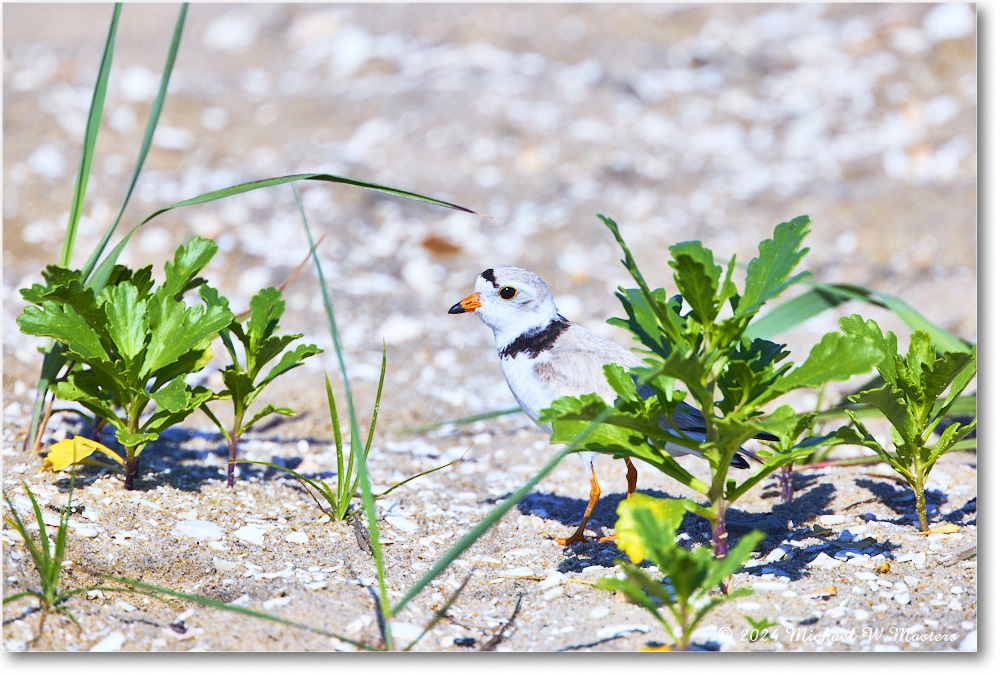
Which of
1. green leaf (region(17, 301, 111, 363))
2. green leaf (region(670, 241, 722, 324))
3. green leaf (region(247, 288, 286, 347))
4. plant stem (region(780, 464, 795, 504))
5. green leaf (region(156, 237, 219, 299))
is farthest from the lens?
plant stem (region(780, 464, 795, 504))

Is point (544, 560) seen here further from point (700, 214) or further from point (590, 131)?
point (590, 131)

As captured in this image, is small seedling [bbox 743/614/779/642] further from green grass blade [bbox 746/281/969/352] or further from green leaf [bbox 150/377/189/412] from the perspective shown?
green leaf [bbox 150/377/189/412]

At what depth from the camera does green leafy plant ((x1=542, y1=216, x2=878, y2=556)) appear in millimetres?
2113

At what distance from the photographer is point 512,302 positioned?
121 inches

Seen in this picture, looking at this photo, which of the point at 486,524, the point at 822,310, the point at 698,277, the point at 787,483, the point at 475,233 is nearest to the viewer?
the point at 486,524

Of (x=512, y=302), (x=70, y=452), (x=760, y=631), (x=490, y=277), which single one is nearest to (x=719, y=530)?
(x=760, y=631)

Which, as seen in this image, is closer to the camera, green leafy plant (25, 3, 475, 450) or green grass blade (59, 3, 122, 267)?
green leafy plant (25, 3, 475, 450)

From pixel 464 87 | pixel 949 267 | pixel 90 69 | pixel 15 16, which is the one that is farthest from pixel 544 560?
pixel 15 16

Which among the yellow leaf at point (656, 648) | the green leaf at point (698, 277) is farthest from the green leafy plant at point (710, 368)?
the yellow leaf at point (656, 648)

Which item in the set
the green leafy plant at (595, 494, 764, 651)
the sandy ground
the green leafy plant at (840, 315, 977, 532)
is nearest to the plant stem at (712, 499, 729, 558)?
the sandy ground

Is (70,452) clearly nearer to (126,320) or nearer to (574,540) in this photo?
(126,320)

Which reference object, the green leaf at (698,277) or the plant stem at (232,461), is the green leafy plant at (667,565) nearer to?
the green leaf at (698,277)

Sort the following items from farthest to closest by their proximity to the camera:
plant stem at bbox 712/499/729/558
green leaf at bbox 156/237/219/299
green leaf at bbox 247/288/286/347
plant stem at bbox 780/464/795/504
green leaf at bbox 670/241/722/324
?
plant stem at bbox 780/464/795/504 → green leaf at bbox 247/288/286/347 → green leaf at bbox 156/237/219/299 → plant stem at bbox 712/499/729/558 → green leaf at bbox 670/241/722/324

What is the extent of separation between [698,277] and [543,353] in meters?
0.95
